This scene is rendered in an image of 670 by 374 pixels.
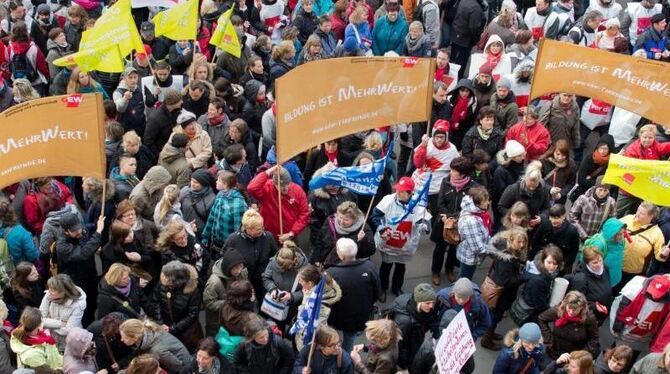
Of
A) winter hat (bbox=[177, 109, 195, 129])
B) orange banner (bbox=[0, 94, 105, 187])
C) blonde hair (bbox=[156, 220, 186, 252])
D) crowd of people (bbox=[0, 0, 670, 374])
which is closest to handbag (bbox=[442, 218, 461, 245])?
crowd of people (bbox=[0, 0, 670, 374])

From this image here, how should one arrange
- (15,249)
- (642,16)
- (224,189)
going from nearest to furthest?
(15,249), (224,189), (642,16)

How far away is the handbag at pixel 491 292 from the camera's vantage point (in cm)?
853

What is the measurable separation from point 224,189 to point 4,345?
8.63 ft

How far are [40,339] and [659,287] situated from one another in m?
5.21

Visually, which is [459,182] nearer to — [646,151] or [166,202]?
[646,151]

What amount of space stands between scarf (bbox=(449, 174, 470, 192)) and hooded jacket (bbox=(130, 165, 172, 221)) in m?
2.97

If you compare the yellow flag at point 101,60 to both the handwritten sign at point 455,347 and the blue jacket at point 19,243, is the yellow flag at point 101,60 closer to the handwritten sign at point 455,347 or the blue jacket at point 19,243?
the blue jacket at point 19,243

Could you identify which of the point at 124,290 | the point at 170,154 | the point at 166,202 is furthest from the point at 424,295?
the point at 170,154

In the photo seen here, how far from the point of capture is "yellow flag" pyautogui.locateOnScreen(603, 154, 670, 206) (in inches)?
325

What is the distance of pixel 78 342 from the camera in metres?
6.79

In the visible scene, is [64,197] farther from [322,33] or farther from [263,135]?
[322,33]

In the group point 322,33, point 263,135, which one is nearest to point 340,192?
point 263,135

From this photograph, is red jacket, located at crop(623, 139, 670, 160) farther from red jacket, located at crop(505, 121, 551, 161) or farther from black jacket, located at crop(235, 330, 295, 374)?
black jacket, located at crop(235, 330, 295, 374)

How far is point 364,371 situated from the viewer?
7.14 meters
